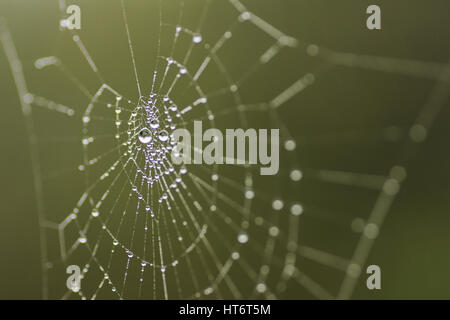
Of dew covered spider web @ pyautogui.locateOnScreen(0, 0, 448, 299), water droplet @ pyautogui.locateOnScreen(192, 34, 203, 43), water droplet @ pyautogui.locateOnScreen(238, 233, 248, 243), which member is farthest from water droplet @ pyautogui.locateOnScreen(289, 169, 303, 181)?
water droplet @ pyautogui.locateOnScreen(192, 34, 203, 43)

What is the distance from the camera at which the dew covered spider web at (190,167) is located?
0.73 meters

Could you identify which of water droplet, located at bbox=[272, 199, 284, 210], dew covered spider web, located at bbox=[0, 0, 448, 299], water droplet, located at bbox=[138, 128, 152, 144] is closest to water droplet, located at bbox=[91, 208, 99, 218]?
dew covered spider web, located at bbox=[0, 0, 448, 299]

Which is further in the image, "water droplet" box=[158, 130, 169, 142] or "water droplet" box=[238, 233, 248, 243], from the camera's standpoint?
"water droplet" box=[238, 233, 248, 243]

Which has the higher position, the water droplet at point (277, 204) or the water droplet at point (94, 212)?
the water droplet at point (94, 212)

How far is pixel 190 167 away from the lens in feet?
2.38

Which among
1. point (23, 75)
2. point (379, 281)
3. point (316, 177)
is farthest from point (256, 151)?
point (23, 75)

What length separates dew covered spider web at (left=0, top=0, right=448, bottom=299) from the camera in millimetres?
726

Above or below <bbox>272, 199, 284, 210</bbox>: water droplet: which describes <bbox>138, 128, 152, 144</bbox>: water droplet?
above

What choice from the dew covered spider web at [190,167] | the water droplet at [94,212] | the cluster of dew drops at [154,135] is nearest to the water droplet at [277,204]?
the dew covered spider web at [190,167]

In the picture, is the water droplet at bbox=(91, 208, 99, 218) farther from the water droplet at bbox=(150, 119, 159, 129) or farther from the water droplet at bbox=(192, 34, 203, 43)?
the water droplet at bbox=(192, 34, 203, 43)

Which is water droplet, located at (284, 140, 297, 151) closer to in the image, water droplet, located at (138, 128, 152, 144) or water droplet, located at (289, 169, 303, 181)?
water droplet, located at (289, 169, 303, 181)

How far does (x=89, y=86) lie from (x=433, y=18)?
526 millimetres

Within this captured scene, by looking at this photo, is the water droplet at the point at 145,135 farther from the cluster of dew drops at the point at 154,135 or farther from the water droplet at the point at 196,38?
the water droplet at the point at 196,38

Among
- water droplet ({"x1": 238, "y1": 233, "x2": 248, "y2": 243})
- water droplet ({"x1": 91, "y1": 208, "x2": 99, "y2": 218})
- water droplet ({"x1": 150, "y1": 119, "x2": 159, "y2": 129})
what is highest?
water droplet ({"x1": 150, "y1": 119, "x2": 159, "y2": 129})
